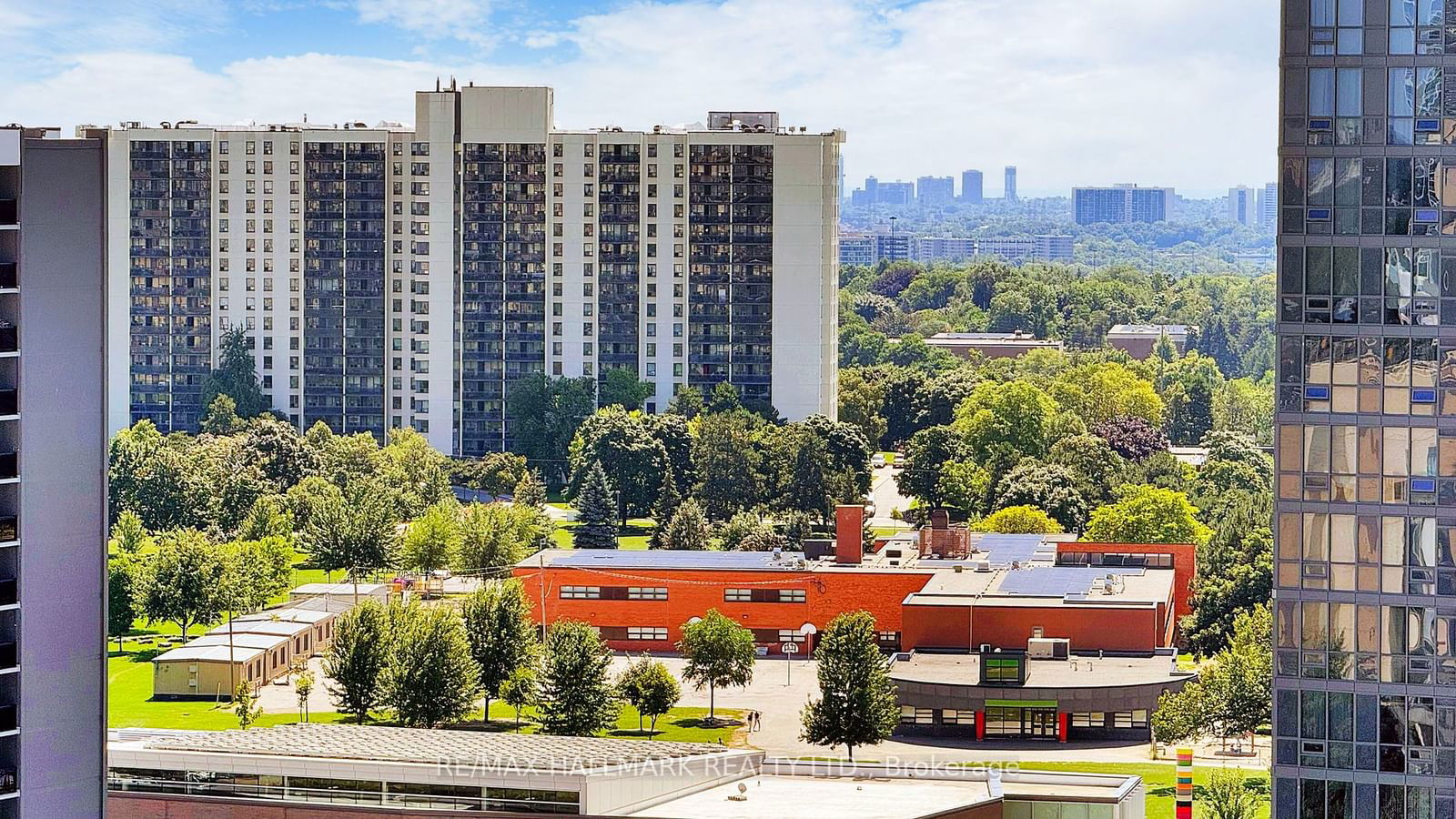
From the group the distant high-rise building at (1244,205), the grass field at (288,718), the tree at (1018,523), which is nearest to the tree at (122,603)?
the grass field at (288,718)

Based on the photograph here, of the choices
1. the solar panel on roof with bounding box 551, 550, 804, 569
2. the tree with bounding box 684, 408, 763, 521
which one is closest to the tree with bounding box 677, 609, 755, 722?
the solar panel on roof with bounding box 551, 550, 804, 569

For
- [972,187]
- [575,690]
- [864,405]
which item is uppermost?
[972,187]

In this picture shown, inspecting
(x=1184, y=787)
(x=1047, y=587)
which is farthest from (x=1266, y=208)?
(x=1184, y=787)

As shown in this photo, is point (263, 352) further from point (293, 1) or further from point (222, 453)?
point (293, 1)

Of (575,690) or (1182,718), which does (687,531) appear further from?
(1182,718)

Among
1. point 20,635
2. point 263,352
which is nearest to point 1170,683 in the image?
point 20,635
